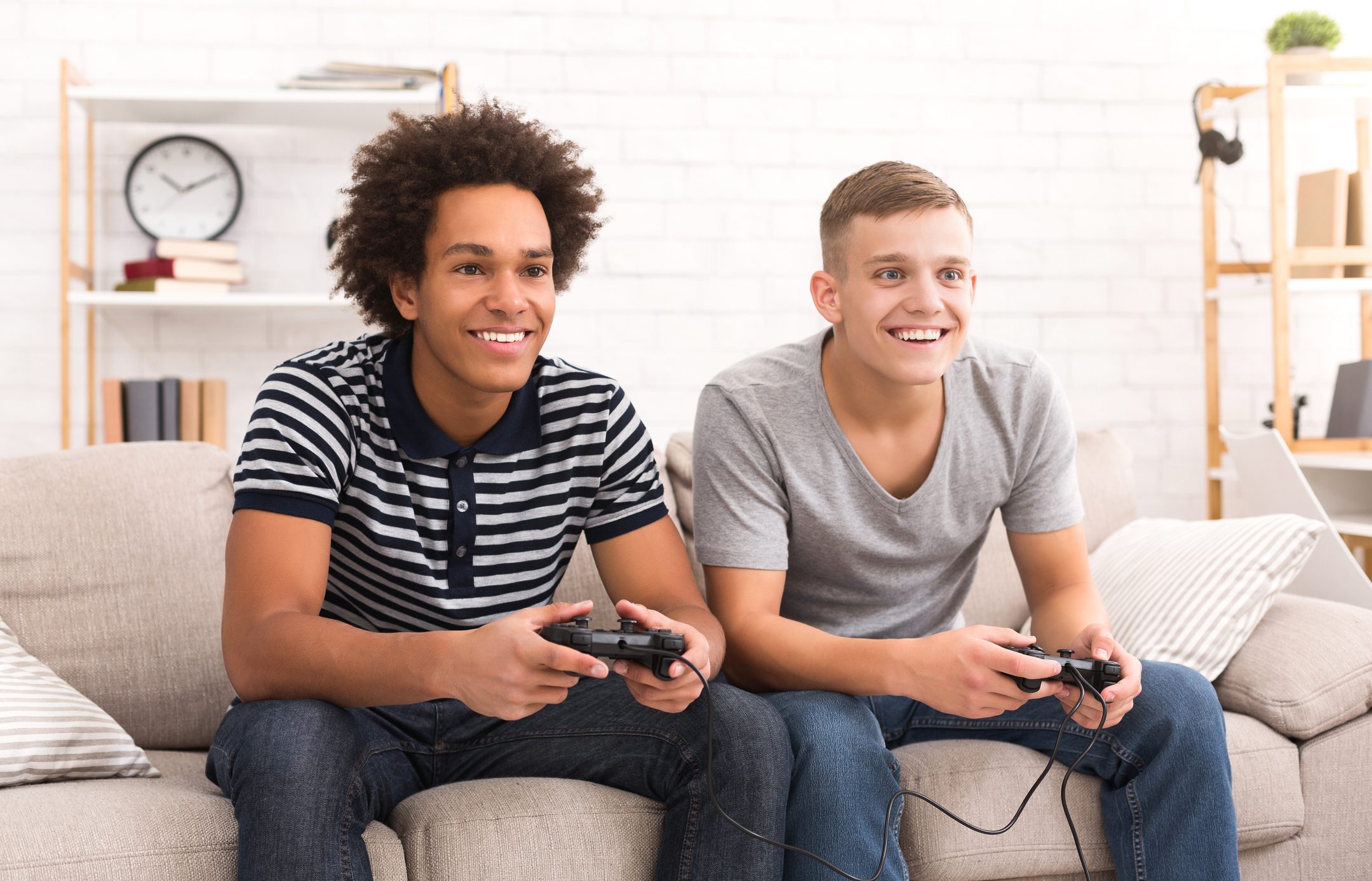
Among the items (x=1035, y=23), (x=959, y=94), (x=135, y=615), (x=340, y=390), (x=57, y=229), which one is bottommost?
(x=135, y=615)

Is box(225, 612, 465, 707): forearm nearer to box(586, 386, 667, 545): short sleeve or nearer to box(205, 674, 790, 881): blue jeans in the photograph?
box(205, 674, 790, 881): blue jeans

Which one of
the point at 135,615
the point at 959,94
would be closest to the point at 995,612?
the point at 135,615

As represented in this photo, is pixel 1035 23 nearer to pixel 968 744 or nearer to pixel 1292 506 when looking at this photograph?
pixel 1292 506

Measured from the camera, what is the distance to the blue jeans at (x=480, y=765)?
1130 millimetres

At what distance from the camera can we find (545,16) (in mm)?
2914

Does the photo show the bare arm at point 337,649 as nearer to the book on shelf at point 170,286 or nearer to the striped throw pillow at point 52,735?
the striped throw pillow at point 52,735

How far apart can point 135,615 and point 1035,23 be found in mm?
2534

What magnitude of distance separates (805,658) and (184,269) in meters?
1.92

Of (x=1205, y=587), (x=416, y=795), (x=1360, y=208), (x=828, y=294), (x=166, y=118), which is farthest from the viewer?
(x=166, y=118)

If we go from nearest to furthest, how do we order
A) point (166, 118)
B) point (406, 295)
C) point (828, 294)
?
point (406, 295), point (828, 294), point (166, 118)

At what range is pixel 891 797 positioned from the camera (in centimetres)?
131

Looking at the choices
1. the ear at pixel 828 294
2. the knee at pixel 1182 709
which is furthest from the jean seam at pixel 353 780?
the knee at pixel 1182 709

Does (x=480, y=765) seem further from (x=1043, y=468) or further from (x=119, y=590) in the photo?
(x=1043, y=468)

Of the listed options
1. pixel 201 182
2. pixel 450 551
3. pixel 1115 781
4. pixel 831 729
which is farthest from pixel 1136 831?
pixel 201 182
